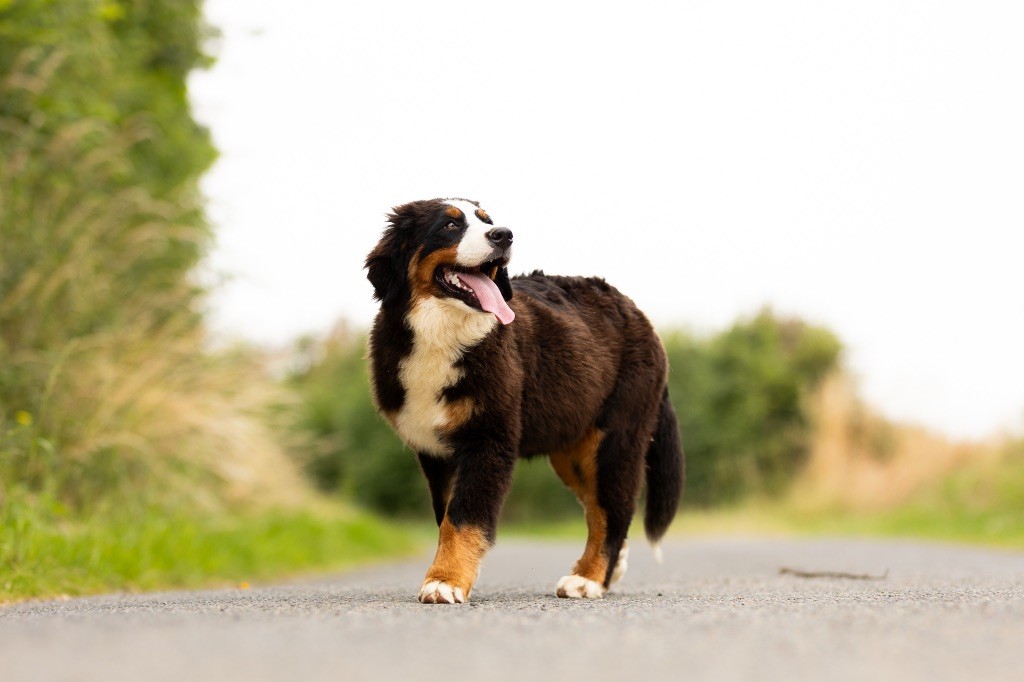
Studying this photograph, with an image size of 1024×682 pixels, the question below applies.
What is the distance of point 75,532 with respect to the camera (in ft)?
21.5

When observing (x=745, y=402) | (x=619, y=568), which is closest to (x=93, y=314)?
(x=619, y=568)

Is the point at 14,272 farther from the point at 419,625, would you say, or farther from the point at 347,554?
the point at 419,625

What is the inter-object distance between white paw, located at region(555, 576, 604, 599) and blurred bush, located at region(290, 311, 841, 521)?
17.3m

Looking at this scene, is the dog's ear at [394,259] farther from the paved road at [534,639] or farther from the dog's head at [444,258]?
the paved road at [534,639]

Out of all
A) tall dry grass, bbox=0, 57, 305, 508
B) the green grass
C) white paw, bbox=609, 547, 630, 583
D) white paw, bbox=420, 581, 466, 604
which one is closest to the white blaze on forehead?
white paw, bbox=420, 581, 466, 604

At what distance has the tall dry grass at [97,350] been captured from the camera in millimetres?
7566

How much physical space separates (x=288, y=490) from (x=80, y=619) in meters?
9.46

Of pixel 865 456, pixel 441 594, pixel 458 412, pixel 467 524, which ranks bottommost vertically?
pixel 441 594

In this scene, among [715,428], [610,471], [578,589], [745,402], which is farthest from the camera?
[745,402]

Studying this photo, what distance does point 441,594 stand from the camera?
13.8ft

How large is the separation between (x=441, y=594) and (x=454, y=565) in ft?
0.47

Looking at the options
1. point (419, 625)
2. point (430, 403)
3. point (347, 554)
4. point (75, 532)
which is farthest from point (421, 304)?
point (347, 554)

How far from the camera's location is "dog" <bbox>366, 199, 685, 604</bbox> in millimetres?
4547

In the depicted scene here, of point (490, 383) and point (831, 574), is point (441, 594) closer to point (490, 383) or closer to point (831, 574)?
point (490, 383)
